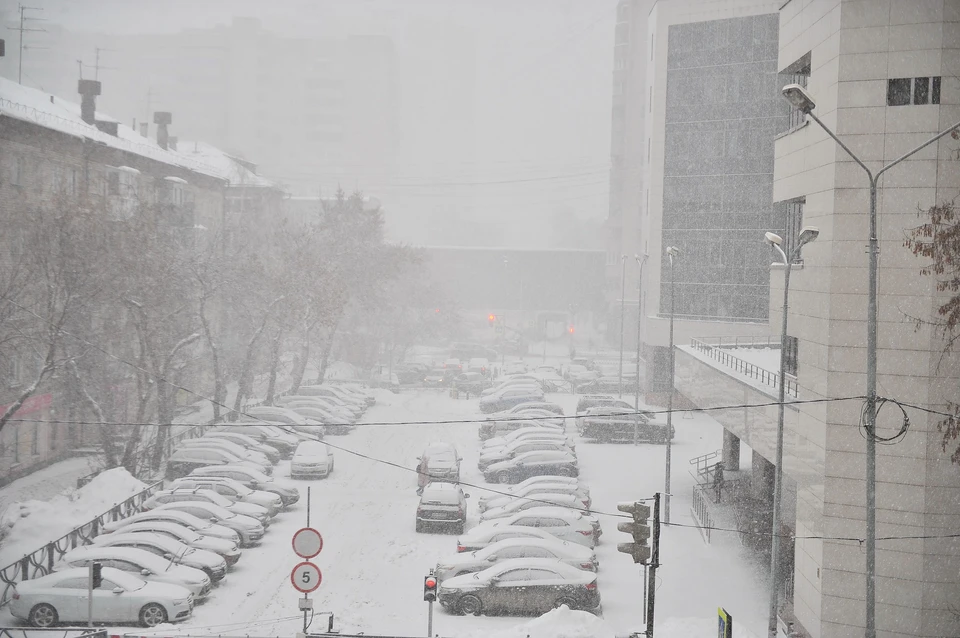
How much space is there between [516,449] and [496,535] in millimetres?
8870

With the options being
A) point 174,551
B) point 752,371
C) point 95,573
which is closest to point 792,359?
point 752,371

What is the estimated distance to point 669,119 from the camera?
133 ft

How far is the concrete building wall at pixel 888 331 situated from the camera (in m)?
12.5

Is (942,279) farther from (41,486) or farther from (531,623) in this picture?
(41,486)

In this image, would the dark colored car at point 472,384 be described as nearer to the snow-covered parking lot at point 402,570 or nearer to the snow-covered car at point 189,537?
the snow-covered parking lot at point 402,570

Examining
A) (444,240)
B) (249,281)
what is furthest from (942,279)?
(444,240)

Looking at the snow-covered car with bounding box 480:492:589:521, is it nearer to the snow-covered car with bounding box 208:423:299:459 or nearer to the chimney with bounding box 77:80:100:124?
the snow-covered car with bounding box 208:423:299:459

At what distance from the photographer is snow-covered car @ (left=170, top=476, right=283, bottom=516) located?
64.7 ft

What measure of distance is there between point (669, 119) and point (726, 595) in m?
29.5

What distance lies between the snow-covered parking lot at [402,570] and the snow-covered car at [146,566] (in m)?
0.43

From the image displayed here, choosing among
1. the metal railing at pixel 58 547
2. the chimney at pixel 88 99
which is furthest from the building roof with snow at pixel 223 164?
the metal railing at pixel 58 547

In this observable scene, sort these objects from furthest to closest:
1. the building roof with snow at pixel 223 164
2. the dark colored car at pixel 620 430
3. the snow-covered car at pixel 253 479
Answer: the building roof with snow at pixel 223 164
the dark colored car at pixel 620 430
the snow-covered car at pixel 253 479

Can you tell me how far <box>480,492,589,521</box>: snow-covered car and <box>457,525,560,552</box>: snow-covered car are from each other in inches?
74.2

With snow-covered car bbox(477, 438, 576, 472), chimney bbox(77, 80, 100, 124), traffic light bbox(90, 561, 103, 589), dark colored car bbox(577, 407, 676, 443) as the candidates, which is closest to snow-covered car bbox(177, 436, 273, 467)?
snow-covered car bbox(477, 438, 576, 472)
